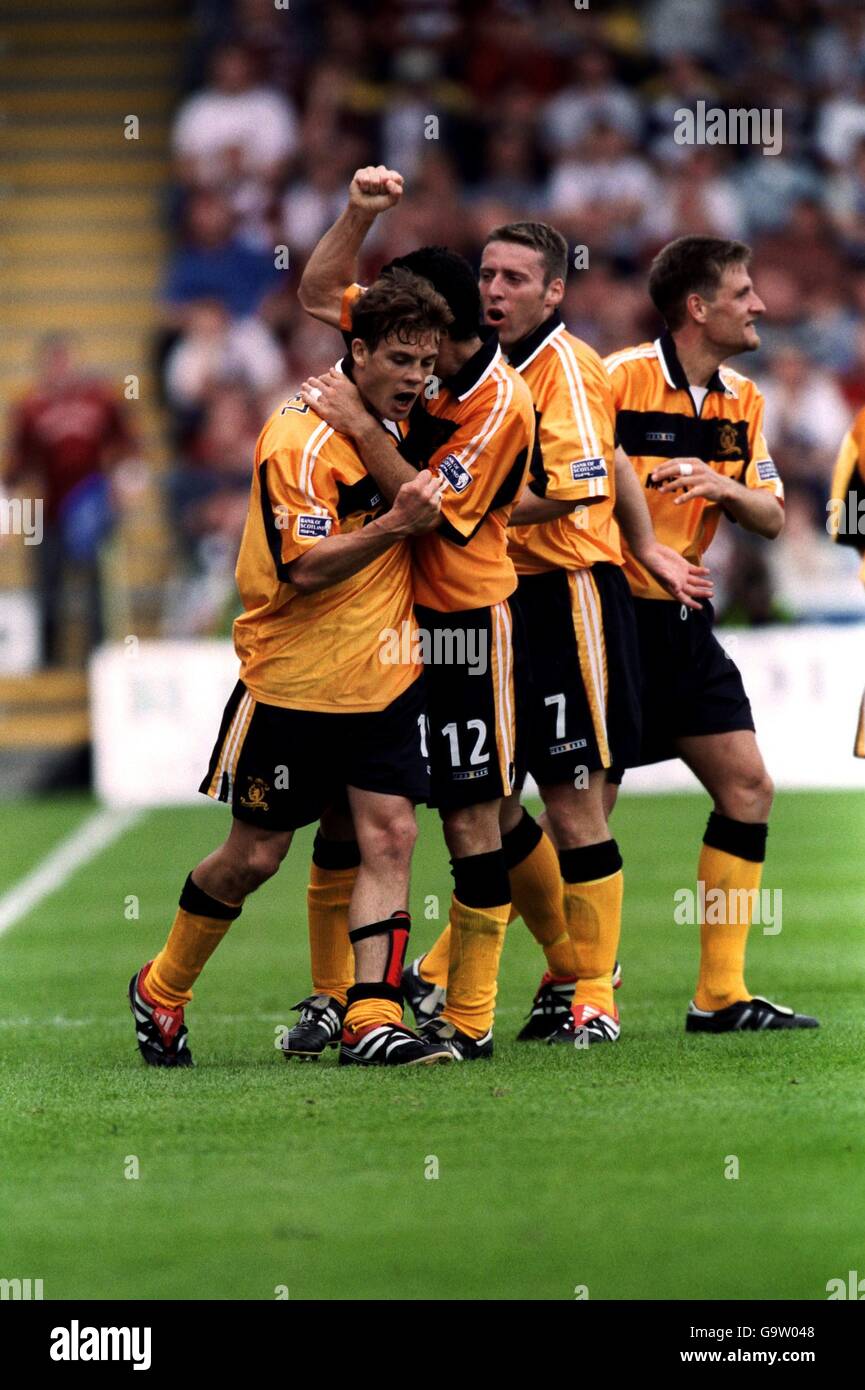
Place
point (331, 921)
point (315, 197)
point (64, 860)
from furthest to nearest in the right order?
1. point (315, 197)
2. point (64, 860)
3. point (331, 921)

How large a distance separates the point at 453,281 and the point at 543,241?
572mm

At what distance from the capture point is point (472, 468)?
19.1ft

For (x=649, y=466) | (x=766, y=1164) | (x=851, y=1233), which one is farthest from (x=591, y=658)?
(x=851, y=1233)

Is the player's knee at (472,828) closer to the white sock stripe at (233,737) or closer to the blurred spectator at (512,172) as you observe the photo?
the white sock stripe at (233,737)

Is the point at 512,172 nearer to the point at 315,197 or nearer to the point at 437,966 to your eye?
the point at 315,197

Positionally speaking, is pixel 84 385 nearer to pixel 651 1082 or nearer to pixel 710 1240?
pixel 651 1082

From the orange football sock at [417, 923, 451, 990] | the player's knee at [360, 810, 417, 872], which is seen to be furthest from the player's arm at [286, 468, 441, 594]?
the orange football sock at [417, 923, 451, 990]

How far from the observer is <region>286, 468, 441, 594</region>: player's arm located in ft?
18.4

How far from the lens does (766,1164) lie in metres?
4.76

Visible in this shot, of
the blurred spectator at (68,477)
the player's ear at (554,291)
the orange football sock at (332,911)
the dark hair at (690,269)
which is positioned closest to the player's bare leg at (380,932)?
the orange football sock at (332,911)

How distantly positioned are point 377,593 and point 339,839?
84 cm

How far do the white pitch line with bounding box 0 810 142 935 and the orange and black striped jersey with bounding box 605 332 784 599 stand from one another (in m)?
3.83

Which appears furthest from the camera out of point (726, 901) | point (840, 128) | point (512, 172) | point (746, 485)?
point (840, 128)

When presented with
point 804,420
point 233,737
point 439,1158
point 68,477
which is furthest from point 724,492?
point 804,420
